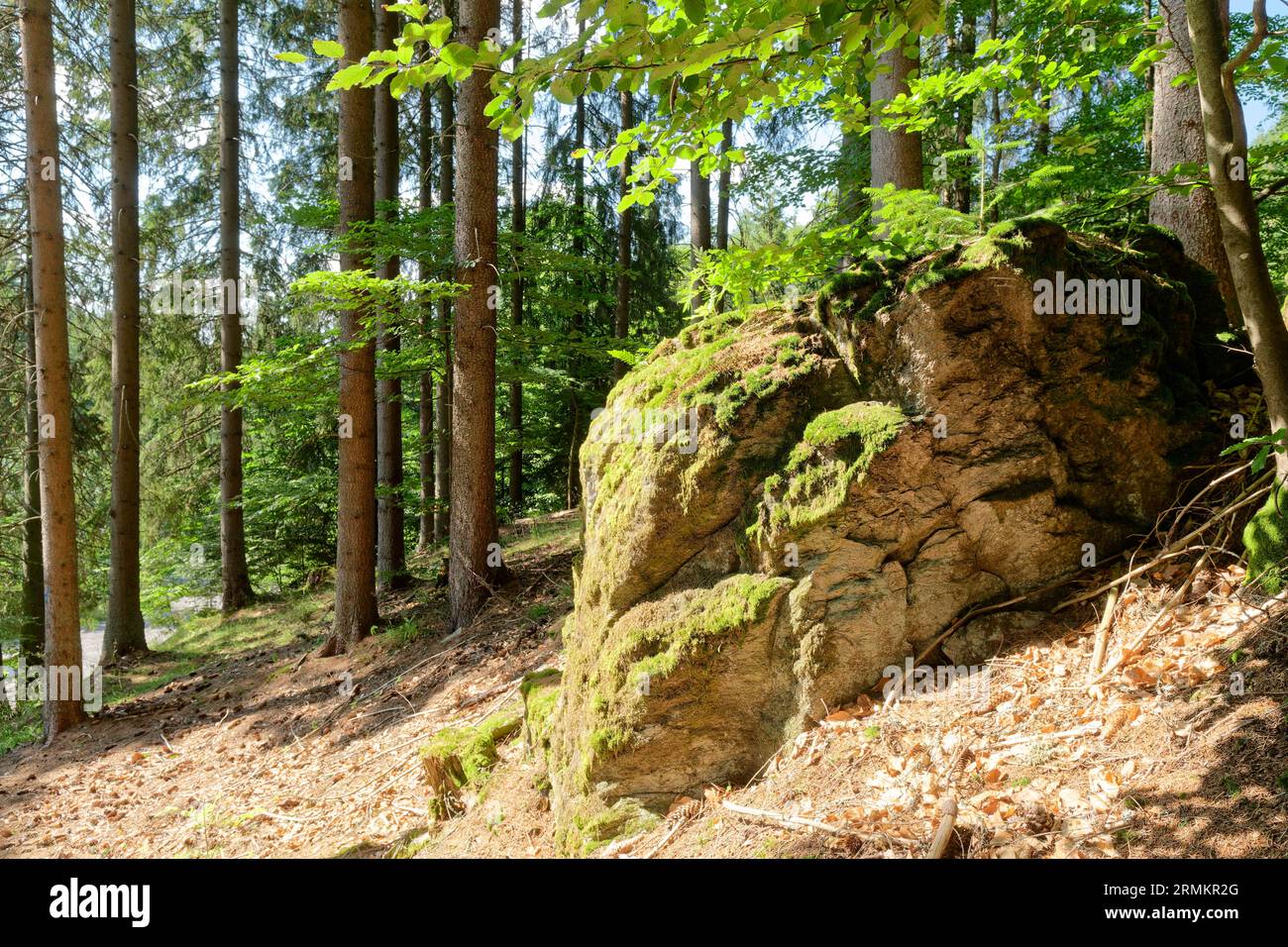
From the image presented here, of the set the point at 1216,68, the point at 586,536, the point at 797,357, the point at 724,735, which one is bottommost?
the point at 724,735

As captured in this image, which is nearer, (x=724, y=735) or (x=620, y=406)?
(x=724, y=735)

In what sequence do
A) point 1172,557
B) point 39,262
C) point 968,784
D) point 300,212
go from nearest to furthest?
point 968,784, point 1172,557, point 39,262, point 300,212

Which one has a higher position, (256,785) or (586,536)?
(586,536)

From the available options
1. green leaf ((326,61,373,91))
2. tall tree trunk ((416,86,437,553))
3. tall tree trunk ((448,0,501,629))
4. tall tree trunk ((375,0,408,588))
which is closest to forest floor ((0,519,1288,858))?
tall tree trunk ((448,0,501,629))

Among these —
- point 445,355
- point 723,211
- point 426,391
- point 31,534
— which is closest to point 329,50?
point 445,355

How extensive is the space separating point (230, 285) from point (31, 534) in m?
5.60

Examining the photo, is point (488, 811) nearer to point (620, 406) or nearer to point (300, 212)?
point (620, 406)

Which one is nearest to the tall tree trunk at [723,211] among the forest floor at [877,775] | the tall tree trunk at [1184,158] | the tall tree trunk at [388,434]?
the tall tree trunk at [388,434]

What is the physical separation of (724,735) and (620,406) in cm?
234

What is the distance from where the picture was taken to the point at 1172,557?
3.91 m

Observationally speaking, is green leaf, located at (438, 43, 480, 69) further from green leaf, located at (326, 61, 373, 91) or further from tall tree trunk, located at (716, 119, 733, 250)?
tall tree trunk, located at (716, 119, 733, 250)

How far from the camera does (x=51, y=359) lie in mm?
8922

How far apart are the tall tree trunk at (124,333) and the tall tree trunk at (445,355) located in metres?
4.81

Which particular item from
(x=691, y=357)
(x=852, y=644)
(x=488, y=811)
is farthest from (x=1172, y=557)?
(x=488, y=811)
